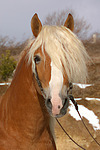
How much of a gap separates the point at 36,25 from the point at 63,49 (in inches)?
15.8

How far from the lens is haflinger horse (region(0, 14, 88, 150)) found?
60.6 inches

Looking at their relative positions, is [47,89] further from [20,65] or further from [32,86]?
[20,65]

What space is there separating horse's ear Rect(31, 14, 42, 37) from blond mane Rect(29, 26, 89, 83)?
0.07 metres

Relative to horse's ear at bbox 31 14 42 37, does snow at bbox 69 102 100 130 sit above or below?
below

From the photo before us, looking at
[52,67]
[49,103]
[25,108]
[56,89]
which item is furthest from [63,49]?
[25,108]

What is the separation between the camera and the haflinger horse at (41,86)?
1.54 metres

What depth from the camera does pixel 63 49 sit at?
5.37 feet

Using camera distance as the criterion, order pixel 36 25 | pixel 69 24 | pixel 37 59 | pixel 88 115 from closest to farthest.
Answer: pixel 37 59
pixel 36 25
pixel 69 24
pixel 88 115

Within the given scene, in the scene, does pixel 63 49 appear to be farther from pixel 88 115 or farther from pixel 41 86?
pixel 88 115

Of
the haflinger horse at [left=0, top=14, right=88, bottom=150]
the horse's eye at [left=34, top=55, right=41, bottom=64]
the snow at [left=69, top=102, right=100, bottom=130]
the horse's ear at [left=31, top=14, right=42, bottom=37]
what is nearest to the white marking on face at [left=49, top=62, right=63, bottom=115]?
the haflinger horse at [left=0, top=14, right=88, bottom=150]

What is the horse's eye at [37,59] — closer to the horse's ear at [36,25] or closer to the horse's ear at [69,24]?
the horse's ear at [36,25]

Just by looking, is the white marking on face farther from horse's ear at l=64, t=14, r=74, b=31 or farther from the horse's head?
horse's ear at l=64, t=14, r=74, b=31

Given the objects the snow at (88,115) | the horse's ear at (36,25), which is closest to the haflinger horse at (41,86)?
the horse's ear at (36,25)

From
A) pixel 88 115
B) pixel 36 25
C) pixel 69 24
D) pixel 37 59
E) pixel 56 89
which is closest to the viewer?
pixel 56 89
